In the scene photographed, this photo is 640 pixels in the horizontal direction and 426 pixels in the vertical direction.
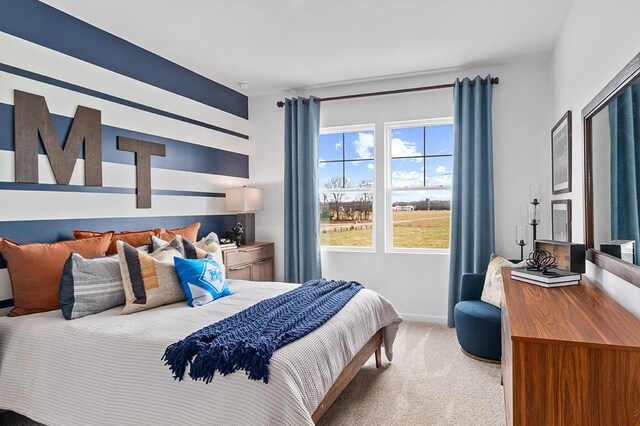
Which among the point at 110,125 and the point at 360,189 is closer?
the point at 110,125

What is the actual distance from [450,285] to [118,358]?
10.3ft

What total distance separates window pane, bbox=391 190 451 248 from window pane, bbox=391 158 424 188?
0.34 feet

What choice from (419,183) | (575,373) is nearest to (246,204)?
(419,183)

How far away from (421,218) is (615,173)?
2.69m

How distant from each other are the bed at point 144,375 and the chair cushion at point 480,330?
3.86 ft

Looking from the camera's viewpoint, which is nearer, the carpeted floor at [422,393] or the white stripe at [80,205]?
the carpeted floor at [422,393]

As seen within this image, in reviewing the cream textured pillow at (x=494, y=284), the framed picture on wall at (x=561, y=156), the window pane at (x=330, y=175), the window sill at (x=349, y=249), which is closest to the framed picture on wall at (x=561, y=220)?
the framed picture on wall at (x=561, y=156)

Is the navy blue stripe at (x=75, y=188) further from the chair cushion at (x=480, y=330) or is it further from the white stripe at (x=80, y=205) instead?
the chair cushion at (x=480, y=330)

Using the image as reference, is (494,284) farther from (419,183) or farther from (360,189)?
(360,189)

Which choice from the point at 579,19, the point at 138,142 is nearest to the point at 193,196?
the point at 138,142

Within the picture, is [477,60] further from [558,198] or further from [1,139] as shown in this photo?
[1,139]

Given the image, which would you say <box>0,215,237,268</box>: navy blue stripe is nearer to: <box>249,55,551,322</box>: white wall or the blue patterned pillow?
the blue patterned pillow

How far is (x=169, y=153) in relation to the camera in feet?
12.5

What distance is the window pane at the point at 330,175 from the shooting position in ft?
15.5
